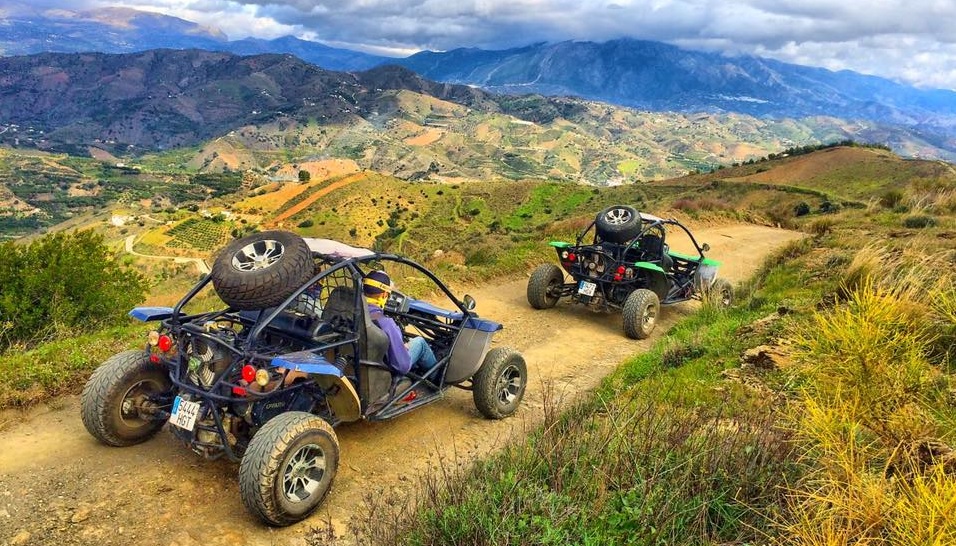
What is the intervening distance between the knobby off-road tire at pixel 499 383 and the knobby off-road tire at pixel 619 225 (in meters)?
4.60

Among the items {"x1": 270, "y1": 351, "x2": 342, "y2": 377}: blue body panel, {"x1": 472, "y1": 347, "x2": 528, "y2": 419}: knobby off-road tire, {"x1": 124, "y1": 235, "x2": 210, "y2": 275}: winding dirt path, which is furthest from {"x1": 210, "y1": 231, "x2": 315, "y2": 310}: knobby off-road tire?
{"x1": 124, "y1": 235, "x2": 210, "y2": 275}: winding dirt path

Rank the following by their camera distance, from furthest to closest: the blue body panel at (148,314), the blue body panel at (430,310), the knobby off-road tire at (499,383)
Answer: the blue body panel at (430,310)
the knobby off-road tire at (499,383)
the blue body panel at (148,314)

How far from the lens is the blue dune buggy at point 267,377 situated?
4227 mm

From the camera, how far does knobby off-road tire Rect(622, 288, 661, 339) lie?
9562mm

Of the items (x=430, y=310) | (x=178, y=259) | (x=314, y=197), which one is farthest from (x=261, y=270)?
(x=314, y=197)

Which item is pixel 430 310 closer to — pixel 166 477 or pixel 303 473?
pixel 303 473

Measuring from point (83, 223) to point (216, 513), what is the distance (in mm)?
118237

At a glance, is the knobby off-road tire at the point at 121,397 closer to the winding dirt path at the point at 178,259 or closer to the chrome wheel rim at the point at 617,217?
the chrome wheel rim at the point at 617,217

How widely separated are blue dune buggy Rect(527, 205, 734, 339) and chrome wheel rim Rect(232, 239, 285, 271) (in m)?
6.58

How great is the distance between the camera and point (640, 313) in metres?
9.56

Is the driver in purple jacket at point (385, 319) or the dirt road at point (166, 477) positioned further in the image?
the driver in purple jacket at point (385, 319)

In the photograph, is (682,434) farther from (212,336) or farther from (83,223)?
(83,223)

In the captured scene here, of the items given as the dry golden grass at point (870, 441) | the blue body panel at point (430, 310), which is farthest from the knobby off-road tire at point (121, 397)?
the dry golden grass at point (870, 441)

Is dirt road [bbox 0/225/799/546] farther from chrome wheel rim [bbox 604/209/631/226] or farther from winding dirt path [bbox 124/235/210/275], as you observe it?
winding dirt path [bbox 124/235/210/275]
